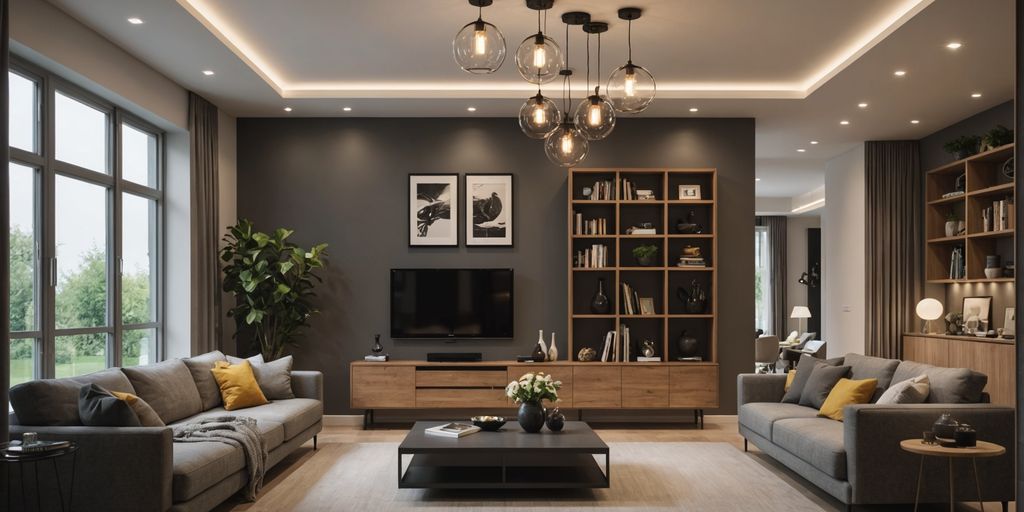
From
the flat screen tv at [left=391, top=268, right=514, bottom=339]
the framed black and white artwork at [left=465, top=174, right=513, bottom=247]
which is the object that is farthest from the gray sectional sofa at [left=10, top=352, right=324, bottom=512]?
the framed black and white artwork at [left=465, top=174, right=513, bottom=247]

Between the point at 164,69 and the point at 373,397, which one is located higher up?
the point at 164,69

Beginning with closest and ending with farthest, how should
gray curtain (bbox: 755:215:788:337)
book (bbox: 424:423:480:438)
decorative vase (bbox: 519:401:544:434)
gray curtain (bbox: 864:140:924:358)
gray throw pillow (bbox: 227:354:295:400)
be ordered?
book (bbox: 424:423:480:438)
decorative vase (bbox: 519:401:544:434)
gray throw pillow (bbox: 227:354:295:400)
gray curtain (bbox: 864:140:924:358)
gray curtain (bbox: 755:215:788:337)

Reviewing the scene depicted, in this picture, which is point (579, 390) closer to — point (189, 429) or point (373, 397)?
point (373, 397)

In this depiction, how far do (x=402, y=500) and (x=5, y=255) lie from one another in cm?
251

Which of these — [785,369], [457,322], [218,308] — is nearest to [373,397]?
[457,322]

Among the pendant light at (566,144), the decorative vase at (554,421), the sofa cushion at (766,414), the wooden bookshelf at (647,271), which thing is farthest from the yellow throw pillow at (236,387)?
the sofa cushion at (766,414)

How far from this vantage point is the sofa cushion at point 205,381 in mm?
6195

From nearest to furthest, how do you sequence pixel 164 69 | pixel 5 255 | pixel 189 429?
pixel 5 255 < pixel 189 429 < pixel 164 69

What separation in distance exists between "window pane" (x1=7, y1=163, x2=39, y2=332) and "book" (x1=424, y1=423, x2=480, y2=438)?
8.33 feet

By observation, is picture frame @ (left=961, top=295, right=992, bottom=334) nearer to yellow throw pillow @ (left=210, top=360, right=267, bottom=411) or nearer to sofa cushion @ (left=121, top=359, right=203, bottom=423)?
yellow throw pillow @ (left=210, top=360, right=267, bottom=411)

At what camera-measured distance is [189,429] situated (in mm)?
5141

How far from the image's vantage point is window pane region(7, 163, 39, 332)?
5137 mm

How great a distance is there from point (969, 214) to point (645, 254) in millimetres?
2929

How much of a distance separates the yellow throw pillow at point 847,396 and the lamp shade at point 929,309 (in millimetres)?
3102
